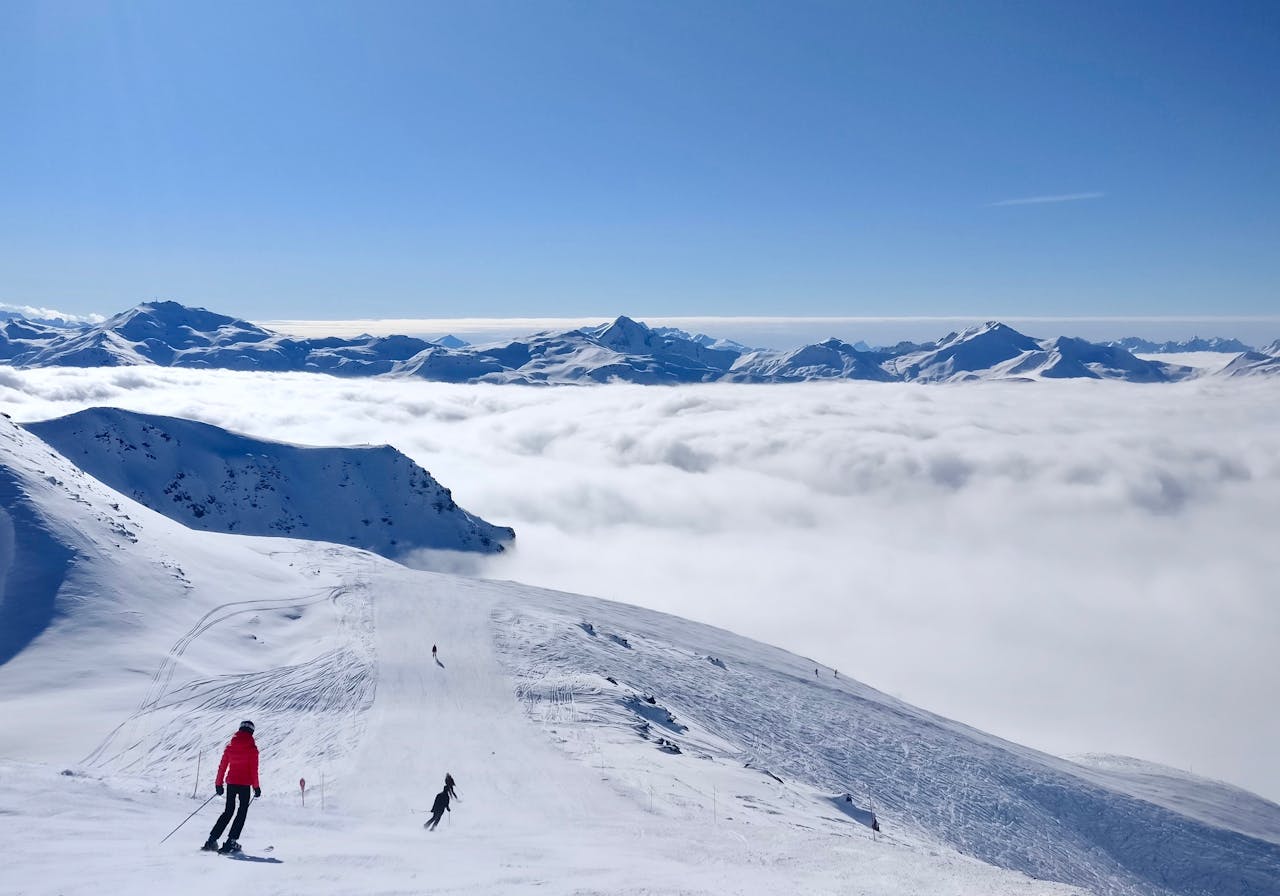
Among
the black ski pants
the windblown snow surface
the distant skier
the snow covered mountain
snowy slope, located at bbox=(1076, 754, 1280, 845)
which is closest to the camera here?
the black ski pants

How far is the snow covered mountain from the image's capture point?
121 metres

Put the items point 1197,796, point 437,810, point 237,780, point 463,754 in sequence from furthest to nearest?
point 1197,796
point 463,754
point 437,810
point 237,780

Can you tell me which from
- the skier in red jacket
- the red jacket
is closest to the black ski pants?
the skier in red jacket

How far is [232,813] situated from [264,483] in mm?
137582

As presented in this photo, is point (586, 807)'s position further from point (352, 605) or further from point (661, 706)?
point (352, 605)

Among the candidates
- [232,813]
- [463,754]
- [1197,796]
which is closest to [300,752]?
[463,754]

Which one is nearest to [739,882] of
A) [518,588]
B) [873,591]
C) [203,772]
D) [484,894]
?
[484,894]

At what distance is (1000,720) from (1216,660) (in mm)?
101945

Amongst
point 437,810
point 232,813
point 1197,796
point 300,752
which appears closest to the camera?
point 232,813

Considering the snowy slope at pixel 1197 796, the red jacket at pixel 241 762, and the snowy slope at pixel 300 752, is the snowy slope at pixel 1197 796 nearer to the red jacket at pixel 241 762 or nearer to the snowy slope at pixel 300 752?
the snowy slope at pixel 300 752

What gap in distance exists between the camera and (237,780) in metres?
13.0

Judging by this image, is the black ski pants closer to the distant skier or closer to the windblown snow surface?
the windblown snow surface

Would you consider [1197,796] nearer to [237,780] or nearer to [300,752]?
[300,752]

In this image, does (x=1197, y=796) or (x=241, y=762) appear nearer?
(x=241, y=762)
